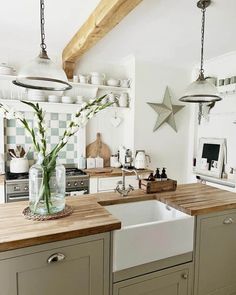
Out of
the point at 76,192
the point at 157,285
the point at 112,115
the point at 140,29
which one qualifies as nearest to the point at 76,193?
the point at 76,192

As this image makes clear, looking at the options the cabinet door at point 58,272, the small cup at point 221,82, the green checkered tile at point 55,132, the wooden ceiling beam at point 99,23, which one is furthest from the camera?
the green checkered tile at point 55,132

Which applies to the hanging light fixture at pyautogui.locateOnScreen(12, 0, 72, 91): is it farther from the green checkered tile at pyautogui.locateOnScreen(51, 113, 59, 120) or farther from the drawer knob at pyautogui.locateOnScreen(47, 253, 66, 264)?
the green checkered tile at pyautogui.locateOnScreen(51, 113, 59, 120)

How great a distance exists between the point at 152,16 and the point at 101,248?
1997 mm

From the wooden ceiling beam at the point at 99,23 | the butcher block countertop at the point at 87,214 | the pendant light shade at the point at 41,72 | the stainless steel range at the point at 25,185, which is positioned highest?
the wooden ceiling beam at the point at 99,23

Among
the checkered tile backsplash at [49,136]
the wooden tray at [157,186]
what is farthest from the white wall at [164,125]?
the wooden tray at [157,186]

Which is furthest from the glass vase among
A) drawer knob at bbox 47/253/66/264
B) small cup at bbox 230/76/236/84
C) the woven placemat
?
small cup at bbox 230/76/236/84

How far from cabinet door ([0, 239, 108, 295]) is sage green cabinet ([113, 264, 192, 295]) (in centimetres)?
14

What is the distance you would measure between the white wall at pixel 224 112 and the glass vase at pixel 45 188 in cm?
256

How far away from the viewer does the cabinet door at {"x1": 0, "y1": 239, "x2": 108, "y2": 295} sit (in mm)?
1130

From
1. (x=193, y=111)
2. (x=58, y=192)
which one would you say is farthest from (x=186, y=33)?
(x=58, y=192)

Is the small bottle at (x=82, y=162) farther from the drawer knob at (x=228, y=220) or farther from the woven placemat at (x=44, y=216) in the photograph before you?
the drawer knob at (x=228, y=220)

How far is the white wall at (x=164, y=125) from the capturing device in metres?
3.59

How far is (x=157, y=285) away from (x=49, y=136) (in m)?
2.47

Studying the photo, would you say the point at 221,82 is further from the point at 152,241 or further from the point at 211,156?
the point at 152,241
